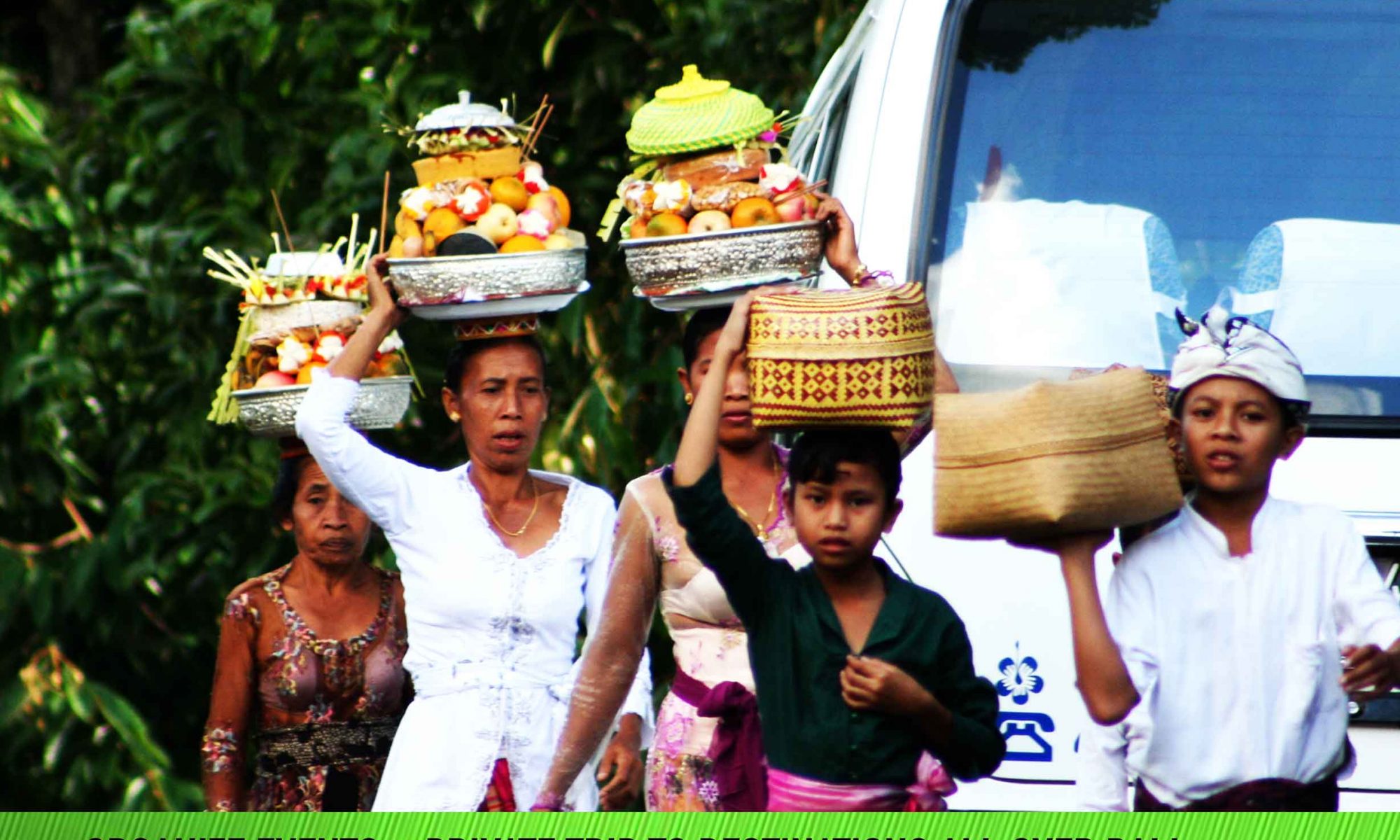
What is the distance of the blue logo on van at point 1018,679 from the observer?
3.43 metres

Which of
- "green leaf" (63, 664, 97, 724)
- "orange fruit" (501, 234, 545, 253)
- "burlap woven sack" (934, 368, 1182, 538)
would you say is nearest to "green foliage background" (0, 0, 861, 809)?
"green leaf" (63, 664, 97, 724)

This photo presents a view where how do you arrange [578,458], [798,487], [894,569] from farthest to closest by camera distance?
[578,458] < [894,569] < [798,487]

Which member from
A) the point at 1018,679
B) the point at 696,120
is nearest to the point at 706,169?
the point at 696,120

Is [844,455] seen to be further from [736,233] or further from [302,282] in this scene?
[302,282]

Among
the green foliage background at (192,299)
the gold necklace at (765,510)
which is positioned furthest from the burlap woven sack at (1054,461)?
the green foliage background at (192,299)

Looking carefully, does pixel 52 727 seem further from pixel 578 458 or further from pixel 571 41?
pixel 571 41

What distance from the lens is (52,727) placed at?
24.2ft

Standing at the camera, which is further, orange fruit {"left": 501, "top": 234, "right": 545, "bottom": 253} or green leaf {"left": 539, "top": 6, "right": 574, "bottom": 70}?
green leaf {"left": 539, "top": 6, "right": 574, "bottom": 70}

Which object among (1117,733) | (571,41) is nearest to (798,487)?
(1117,733)

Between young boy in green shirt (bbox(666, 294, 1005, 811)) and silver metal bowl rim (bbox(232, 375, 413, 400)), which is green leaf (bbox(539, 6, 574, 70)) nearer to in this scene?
silver metal bowl rim (bbox(232, 375, 413, 400))

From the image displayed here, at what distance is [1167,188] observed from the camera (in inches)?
149

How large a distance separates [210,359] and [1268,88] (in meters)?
4.37

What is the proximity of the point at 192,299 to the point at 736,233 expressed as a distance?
4.10 meters

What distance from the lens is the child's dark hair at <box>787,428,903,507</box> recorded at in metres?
3.27
